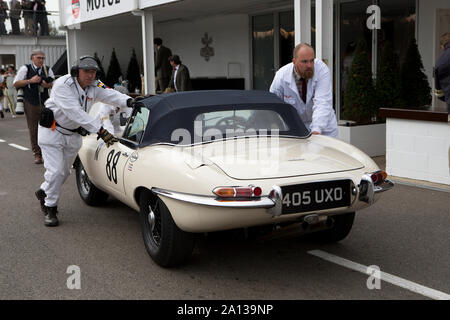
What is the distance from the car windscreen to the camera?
459 centimetres

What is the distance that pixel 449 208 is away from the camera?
616 centimetres

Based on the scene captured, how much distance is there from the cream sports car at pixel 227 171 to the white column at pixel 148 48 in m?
8.84

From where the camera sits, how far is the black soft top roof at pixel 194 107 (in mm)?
4621

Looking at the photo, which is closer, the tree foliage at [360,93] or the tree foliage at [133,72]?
the tree foliage at [360,93]

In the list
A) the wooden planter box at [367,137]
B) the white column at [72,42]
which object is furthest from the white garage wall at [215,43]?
the wooden planter box at [367,137]

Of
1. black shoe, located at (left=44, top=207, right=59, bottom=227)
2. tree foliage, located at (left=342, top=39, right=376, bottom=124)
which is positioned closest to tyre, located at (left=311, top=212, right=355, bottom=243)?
black shoe, located at (left=44, top=207, right=59, bottom=227)

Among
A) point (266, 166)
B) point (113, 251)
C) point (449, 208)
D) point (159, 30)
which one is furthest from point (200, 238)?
point (159, 30)

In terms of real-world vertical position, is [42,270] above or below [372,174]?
below

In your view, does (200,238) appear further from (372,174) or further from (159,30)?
(159,30)

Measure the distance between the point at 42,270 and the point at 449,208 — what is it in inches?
172

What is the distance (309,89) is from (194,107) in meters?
1.43

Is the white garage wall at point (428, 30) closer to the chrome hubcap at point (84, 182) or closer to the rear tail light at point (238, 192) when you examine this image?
the chrome hubcap at point (84, 182)

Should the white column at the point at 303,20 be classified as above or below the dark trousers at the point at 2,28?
below

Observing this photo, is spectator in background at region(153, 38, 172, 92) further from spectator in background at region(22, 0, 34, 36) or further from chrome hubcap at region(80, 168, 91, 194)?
spectator in background at region(22, 0, 34, 36)
